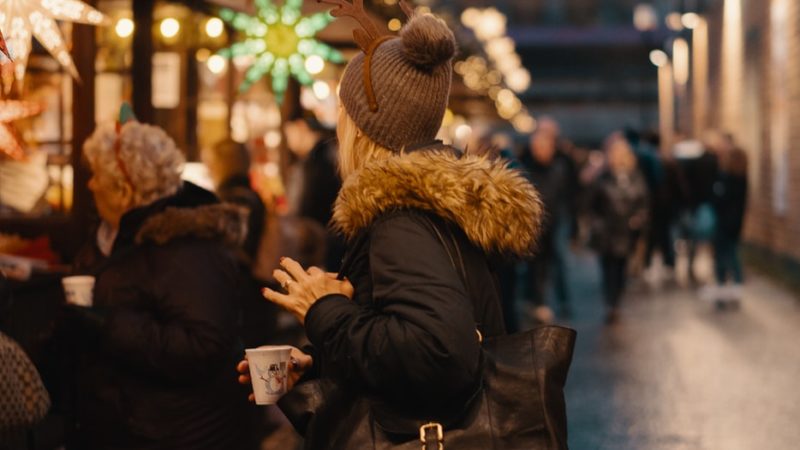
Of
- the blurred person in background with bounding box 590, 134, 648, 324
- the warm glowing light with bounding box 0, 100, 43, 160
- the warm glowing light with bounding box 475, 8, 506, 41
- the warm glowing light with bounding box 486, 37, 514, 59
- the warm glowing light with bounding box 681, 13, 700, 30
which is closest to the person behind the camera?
the warm glowing light with bounding box 0, 100, 43, 160

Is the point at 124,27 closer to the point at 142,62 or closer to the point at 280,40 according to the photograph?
the point at 142,62

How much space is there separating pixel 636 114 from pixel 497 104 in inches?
1778

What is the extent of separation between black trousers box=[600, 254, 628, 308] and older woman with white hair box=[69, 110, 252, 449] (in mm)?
9435

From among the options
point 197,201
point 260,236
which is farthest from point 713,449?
point 197,201

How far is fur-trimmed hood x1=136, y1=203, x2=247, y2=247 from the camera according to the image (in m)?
4.81

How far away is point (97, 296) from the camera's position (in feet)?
15.8

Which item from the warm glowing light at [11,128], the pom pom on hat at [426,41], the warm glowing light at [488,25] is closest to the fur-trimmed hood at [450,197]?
the pom pom on hat at [426,41]

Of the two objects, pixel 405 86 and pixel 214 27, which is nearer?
pixel 405 86

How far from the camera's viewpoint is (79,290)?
15.7ft

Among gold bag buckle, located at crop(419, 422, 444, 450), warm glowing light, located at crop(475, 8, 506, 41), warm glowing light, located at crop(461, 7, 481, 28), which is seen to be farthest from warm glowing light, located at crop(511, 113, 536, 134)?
gold bag buckle, located at crop(419, 422, 444, 450)

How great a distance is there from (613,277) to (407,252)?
11.4m

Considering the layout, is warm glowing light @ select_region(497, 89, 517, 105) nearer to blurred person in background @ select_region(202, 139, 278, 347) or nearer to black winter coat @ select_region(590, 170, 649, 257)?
black winter coat @ select_region(590, 170, 649, 257)

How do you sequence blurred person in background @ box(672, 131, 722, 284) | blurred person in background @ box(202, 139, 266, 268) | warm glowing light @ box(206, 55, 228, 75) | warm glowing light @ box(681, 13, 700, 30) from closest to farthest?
blurred person in background @ box(202, 139, 266, 268) → warm glowing light @ box(206, 55, 228, 75) → blurred person in background @ box(672, 131, 722, 284) → warm glowing light @ box(681, 13, 700, 30)

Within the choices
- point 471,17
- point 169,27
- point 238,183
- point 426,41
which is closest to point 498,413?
point 426,41
